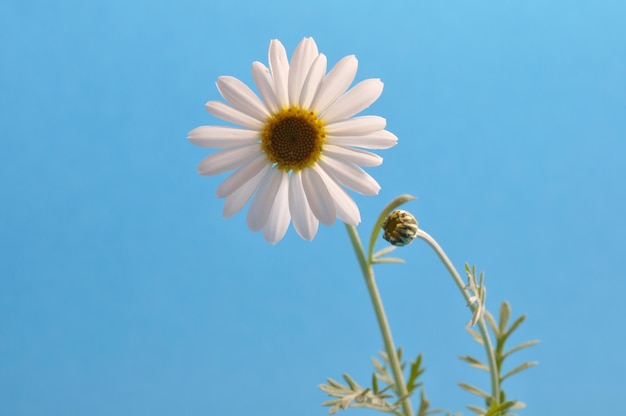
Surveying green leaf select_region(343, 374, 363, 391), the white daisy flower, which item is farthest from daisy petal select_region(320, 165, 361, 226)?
green leaf select_region(343, 374, 363, 391)

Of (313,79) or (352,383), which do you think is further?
(352,383)

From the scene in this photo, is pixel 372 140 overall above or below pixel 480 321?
above

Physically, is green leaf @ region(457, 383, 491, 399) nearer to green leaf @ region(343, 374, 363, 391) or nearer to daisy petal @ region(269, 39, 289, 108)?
green leaf @ region(343, 374, 363, 391)

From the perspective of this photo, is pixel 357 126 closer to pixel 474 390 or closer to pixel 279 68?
pixel 279 68

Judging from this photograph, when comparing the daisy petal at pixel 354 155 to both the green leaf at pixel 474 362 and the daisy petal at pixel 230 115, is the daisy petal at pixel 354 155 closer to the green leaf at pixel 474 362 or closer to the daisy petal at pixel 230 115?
the daisy petal at pixel 230 115

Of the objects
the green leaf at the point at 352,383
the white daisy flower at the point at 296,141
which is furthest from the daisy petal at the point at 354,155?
the green leaf at the point at 352,383

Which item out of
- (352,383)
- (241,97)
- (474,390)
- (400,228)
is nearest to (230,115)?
(241,97)
